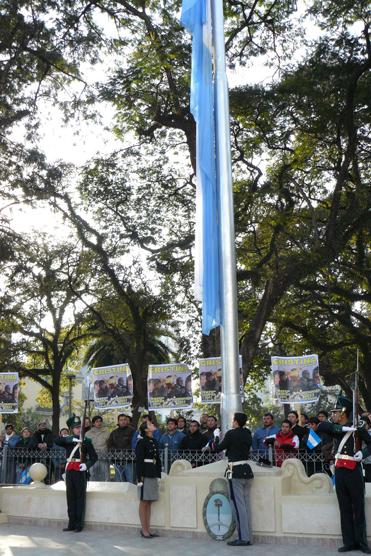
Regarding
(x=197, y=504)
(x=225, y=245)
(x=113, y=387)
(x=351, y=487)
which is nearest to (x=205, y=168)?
(x=225, y=245)

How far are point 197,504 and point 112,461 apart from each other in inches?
94.0

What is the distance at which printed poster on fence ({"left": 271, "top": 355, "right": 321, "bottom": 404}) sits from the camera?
14.5 metres

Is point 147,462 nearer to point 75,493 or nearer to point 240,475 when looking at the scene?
point 75,493

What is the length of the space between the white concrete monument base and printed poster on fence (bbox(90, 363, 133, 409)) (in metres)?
3.99

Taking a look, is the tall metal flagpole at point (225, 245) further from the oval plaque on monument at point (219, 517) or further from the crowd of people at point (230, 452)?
the oval plaque on monument at point (219, 517)

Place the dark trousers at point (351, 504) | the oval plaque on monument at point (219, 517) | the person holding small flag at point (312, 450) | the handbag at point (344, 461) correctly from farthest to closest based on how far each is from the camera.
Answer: the person holding small flag at point (312, 450) < the oval plaque on monument at point (219, 517) < the handbag at point (344, 461) < the dark trousers at point (351, 504)

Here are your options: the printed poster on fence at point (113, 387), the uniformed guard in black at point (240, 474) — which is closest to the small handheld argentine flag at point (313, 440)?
the uniformed guard in black at point (240, 474)

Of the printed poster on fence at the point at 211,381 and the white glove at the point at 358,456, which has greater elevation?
the printed poster on fence at the point at 211,381

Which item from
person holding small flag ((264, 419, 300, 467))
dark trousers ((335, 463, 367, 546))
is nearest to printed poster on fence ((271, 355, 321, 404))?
person holding small flag ((264, 419, 300, 467))

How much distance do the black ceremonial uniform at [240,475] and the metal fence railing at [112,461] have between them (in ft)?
3.18

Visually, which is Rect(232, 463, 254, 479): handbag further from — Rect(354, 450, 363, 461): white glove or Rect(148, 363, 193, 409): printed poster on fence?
Rect(148, 363, 193, 409): printed poster on fence

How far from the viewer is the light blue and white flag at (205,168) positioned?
35.0 ft

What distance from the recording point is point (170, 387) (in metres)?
15.3

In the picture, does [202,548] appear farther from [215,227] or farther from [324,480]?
[215,227]
